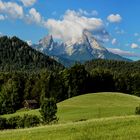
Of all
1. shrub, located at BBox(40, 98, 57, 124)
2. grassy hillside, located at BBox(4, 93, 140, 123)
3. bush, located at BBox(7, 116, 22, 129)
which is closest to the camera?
bush, located at BBox(7, 116, 22, 129)

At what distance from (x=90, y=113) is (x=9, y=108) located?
69352 millimetres

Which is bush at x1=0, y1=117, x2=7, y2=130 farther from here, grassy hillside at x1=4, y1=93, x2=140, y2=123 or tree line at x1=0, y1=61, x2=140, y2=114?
tree line at x1=0, y1=61, x2=140, y2=114

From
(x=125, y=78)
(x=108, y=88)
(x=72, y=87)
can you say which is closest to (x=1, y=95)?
(x=72, y=87)

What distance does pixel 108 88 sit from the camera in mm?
188250

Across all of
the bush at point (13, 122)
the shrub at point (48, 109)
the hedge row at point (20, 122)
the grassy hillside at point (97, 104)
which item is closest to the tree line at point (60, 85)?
the grassy hillside at point (97, 104)

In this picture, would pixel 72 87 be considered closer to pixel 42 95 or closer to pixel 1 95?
pixel 42 95

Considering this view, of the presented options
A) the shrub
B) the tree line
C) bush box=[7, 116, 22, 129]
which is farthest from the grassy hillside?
the tree line

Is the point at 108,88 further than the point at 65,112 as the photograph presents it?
Yes

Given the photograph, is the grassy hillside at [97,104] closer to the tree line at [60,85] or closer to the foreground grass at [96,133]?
the tree line at [60,85]

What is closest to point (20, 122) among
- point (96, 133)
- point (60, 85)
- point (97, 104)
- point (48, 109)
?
point (48, 109)

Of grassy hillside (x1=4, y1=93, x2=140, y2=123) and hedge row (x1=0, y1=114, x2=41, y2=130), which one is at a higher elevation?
grassy hillside (x1=4, y1=93, x2=140, y2=123)

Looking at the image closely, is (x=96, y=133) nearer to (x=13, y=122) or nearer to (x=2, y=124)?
(x=2, y=124)

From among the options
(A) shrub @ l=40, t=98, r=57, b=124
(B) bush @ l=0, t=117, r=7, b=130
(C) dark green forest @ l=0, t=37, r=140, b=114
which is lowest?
(B) bush @ l=0, t=117, r=7, b=130

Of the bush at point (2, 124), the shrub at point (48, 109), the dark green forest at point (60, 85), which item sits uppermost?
the dark green forest at point (60, 85)
